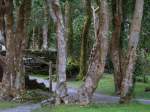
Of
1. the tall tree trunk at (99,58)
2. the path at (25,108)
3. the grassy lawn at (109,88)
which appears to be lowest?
the path at (25,108)

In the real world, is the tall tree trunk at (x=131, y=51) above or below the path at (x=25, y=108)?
above

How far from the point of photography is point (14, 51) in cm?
2252

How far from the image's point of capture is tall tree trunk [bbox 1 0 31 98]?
22453 millimetres

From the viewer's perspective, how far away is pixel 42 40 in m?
52.5

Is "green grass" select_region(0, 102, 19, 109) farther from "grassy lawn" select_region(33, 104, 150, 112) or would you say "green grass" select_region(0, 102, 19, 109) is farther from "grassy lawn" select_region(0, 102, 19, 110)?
"grassy lawn" select_region(33, 104, 150, 112)

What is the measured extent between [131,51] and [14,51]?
242 inches

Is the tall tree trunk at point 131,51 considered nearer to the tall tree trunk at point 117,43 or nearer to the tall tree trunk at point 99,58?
the tall tree trunk at point 99,58

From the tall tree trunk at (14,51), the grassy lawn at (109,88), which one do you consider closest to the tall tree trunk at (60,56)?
the tall tree trunk at (14,51)

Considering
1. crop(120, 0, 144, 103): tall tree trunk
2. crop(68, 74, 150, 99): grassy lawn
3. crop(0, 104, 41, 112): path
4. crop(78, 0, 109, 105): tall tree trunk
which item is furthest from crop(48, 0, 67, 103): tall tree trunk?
crop(68, 74, 150, 99): grassy lawn

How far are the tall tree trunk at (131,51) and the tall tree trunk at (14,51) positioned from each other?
5736mm

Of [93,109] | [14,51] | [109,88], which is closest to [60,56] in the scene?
[93,109]

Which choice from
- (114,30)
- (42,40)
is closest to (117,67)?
(114,30)

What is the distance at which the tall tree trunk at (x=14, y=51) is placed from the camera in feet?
73.7

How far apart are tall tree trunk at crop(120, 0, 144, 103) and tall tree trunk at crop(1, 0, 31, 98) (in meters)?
5.74
